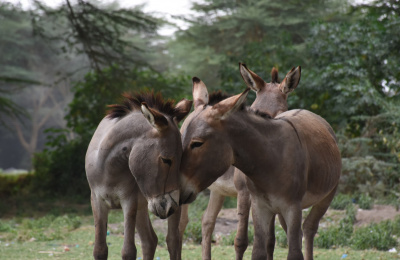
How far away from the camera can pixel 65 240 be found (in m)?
→ 8.89

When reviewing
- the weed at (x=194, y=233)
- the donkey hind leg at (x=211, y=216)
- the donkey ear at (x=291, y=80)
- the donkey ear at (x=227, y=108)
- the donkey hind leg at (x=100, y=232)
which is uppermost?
the donkey ear at (x=227, y=108)

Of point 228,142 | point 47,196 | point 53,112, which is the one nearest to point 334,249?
point 228,142

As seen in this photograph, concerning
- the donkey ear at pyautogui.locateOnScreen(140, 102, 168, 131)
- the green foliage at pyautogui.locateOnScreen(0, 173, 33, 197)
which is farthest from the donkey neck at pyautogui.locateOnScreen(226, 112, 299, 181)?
the green foliage at pyautogui.locateOnScreen(0, 173, 33, 197)

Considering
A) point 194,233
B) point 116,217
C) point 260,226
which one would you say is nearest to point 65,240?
point 194,233

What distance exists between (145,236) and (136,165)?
3.84ft

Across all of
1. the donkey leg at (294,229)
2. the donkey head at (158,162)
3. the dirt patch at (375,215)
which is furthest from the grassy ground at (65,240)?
the donkey head at (158,162)

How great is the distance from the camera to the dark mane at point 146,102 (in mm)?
4582

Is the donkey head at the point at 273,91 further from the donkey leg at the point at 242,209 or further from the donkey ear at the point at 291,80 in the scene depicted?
the donkey leg at the point at 242,209

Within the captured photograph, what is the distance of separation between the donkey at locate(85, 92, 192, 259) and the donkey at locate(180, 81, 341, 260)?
0.14 metres

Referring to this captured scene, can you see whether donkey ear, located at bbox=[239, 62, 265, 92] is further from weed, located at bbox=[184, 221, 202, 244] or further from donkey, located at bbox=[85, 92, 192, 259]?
weed, located at bbox=[184, 221, 202, 244]

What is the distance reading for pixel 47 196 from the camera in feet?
47.7

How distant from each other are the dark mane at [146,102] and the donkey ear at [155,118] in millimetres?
340

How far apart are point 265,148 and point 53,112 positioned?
3792 centimetres

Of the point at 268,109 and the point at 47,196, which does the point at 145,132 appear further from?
the point at 47,196
